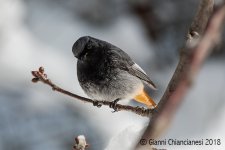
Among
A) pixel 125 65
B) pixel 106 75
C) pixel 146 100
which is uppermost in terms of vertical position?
pixel 125 65

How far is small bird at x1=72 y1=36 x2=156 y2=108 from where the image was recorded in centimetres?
200

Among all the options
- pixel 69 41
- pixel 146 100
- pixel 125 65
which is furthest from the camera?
pixel 69 41

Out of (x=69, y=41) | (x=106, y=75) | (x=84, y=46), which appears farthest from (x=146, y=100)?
(x=69, y=41)

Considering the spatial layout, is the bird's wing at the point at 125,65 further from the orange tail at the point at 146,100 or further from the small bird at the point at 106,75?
the orange tail at the point at 146,100

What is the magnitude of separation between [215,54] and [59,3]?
5.53 feet

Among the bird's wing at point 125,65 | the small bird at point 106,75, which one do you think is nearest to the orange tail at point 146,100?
the small bird at point 106,75

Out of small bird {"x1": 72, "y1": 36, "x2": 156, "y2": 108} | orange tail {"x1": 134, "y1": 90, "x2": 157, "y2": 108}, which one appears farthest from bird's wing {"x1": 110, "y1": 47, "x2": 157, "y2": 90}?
orange tail {"x1": 134, "y1": 90, "x2": 157, "y2": 108}

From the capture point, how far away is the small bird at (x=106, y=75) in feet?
6.57

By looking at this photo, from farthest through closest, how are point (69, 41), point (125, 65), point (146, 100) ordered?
1. point (69, 41)
2. point (125, 65)
3. point (146, 100)

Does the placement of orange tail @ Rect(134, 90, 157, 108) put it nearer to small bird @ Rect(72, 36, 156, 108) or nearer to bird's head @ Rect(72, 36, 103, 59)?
small bird @ Rect(72, 36, 156, 108)

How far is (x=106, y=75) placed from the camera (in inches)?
81.7

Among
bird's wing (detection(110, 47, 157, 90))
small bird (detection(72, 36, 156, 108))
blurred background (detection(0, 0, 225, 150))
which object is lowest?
small bird (detection(72, 36, 156, 108))

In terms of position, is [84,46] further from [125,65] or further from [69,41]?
[69,41]

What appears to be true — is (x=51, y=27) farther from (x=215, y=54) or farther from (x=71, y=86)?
(x=215, y=54)
